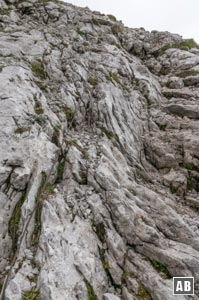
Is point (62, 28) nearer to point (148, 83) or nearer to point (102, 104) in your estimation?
point (148, 83)

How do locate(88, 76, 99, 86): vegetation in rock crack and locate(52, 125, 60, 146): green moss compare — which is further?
locate(88, 76, 99, 86): vegetation in rock crack

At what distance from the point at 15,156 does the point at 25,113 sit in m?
3.01

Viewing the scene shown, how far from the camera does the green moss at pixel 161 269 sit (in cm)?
1035

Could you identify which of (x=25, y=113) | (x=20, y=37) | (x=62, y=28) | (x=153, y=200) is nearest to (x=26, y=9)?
(x=62, y=28)

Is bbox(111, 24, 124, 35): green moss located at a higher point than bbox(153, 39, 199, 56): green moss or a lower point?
higher

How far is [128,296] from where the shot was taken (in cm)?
945

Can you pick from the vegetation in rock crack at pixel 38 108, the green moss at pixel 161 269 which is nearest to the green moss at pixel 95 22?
the vegetation in rock crack at pixel 38 108

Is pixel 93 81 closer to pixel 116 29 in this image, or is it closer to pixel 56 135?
pixel 56 135

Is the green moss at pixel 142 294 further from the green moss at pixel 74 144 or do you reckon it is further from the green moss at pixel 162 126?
the green moss at pixel 162 126

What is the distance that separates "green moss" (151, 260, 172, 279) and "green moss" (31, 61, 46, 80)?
1321 cm

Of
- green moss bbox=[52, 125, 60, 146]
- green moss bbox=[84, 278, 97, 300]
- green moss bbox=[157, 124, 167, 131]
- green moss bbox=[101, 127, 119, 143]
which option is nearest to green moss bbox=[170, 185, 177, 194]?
green moss bbox=[101, 127, 119, 143]

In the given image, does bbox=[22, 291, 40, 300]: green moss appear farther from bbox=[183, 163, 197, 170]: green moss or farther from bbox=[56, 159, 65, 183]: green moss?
bbox=[183, 163, 197, 170]: green moss

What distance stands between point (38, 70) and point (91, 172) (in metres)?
9.53

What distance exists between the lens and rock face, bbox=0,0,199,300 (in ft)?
31.3
